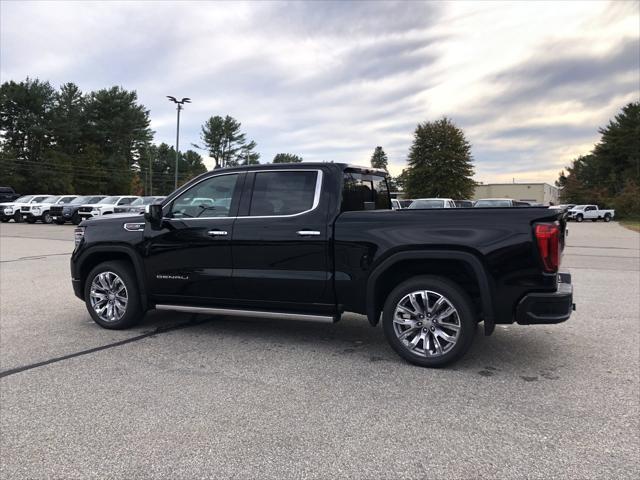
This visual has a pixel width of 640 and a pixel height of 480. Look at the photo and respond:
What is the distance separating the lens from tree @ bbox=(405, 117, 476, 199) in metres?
65.2

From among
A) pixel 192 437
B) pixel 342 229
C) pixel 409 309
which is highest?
pixel 342 229

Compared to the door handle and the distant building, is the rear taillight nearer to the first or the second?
the door handle

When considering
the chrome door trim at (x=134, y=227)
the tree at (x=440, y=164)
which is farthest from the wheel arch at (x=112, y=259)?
the tree at (x=440, y=164)

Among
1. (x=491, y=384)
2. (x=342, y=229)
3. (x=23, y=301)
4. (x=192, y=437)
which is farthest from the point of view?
(x=23, y=301)

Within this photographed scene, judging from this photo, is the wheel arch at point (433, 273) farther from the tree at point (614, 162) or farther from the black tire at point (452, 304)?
the tree at point (614, 162)

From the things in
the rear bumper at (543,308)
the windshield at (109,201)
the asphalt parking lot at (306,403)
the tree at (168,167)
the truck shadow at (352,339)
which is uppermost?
the tree at (168,167)

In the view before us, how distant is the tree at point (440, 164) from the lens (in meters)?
65.2

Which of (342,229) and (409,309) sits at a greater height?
(342,229)

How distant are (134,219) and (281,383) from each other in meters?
2.82

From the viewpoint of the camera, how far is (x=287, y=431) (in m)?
3.22

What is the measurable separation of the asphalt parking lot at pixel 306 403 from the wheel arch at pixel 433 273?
0.55 meters

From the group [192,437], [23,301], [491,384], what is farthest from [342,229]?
[23,301]

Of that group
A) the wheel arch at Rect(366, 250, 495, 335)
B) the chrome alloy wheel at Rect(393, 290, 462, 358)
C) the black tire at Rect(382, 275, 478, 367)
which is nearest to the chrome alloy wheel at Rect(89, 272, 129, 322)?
the wheel arch at Rect(366, 250, 495, 335)

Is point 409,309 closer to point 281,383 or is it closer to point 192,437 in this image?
point 281,383
